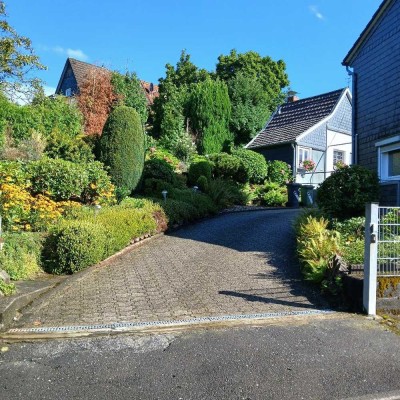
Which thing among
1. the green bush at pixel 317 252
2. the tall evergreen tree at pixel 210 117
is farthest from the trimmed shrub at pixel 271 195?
the green bush at pixel 317 252

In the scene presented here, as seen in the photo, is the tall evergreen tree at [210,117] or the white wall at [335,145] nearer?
the white wall at [335,145]

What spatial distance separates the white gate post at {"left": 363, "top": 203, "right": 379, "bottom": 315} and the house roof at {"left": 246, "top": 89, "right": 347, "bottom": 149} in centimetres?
1738

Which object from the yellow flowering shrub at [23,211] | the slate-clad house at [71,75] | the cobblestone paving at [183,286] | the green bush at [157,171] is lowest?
the cobblestone paving at [183,286]

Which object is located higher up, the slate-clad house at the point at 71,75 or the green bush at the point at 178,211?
the slate-clad house at the point at 71,75

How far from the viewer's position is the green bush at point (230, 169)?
62.8ft

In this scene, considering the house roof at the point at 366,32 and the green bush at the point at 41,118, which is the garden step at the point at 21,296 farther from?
the house roof at the point at 366,32

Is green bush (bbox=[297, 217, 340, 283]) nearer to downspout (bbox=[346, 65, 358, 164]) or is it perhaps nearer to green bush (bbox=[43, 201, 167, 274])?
green bush (bbox=[43, 201, 167, 274])

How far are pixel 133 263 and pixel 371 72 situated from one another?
9205 millimetres

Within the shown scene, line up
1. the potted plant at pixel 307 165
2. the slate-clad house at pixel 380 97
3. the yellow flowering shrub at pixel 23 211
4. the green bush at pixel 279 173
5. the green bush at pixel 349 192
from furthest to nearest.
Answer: the potted plant at pixel 307 165 < the green bush at pixel 279 173 < the slate-clad house at pixel 380 97 < the green bush at pixel 349 192 < the yellow flowering shrub at pixel 23 211

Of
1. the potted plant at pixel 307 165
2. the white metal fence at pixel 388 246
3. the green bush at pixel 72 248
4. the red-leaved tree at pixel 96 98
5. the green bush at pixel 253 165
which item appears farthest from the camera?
the potted plant at pixel 307 165

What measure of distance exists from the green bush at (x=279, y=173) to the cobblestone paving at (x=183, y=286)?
11553 millimetres

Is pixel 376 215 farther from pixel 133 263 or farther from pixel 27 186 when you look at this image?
pixel 27 186

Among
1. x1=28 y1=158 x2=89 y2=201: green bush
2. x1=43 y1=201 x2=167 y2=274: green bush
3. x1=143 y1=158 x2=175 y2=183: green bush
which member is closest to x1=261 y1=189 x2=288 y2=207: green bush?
x1=143 y1=158 x2=175 y2=183: green bush

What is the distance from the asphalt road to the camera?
11.0ft
